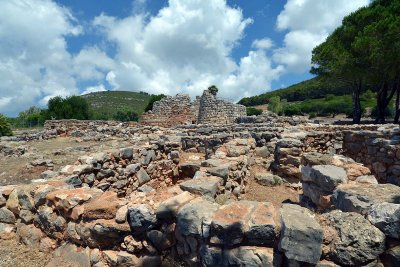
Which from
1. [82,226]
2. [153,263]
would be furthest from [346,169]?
[82,226]

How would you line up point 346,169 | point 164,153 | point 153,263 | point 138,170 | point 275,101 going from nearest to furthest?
1. point 153,263
2. point 346,169
3. point 138,170
4. point 164,153
5. point 275,101

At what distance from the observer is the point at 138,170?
23.6 feet

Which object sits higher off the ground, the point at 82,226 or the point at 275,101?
the point at 275,101

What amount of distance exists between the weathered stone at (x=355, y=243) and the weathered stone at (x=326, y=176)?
1.60 m

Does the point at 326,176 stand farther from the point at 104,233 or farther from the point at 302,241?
the point at 104,233

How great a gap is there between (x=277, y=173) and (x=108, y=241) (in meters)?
5.43

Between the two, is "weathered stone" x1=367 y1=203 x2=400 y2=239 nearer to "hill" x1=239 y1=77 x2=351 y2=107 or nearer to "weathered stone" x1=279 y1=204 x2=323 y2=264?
"weathered stone" x1=279 y1=204 x2=323 y2=264

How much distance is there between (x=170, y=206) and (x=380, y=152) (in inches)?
240

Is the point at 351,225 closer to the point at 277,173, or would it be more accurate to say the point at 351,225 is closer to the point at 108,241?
the point at 108,241

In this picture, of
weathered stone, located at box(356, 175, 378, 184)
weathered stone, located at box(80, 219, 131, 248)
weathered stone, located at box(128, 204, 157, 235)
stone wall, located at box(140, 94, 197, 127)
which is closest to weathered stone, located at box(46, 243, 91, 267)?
weathered stone, located at box(80, 219, 131, 248)

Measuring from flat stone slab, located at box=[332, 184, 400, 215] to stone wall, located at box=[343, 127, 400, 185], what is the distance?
10.4 ft

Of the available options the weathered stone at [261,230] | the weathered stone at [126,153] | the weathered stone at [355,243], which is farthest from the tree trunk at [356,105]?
the weathered stone at [261,230]

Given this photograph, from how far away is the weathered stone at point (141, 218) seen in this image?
3.20 metres

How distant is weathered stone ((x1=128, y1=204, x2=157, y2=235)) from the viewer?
10.5 feet
